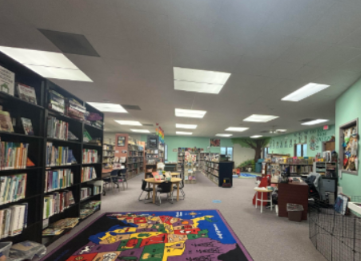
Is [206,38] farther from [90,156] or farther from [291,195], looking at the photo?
[291,195]

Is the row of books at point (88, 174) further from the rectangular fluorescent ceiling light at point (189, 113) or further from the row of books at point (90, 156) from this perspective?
the rectangular fluorescent ceiling light at point (189, 113)

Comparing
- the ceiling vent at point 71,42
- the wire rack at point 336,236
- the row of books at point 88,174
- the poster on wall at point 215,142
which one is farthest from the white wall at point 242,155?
the ceiling vent at point 71,42

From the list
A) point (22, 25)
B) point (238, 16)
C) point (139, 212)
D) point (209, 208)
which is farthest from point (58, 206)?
point (238, 16)

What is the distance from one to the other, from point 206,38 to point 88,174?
12.5 ft

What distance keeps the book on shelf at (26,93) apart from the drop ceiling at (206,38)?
101 centimetres

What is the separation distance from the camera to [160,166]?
7977 millimetres

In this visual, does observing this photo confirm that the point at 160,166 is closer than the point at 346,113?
No

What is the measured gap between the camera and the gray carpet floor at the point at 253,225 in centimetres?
288

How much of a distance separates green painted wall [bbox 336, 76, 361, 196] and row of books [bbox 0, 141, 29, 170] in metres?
6.45

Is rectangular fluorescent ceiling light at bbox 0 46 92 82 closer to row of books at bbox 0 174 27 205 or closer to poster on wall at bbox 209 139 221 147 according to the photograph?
row of books at bbox 0 174 27 205

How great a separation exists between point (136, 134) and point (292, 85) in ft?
48.0

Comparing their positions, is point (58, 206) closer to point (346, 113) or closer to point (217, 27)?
point (217, 27)

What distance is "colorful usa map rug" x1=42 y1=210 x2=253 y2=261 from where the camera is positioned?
2680 mm

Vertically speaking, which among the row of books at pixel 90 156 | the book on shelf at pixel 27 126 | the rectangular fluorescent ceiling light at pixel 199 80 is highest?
the rectangular fluorescent ceiling light at pixel 199 80
